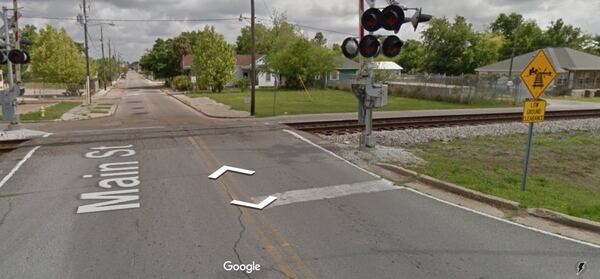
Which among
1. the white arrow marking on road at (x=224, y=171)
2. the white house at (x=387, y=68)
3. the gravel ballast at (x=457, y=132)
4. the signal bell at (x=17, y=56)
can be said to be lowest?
the white arrow marking on road at (x=224, y=171)

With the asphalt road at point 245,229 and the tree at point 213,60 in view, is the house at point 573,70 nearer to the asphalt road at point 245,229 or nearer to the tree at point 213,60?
the tree at point 213,60

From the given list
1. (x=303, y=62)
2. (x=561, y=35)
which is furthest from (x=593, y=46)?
(x=303, y=62)

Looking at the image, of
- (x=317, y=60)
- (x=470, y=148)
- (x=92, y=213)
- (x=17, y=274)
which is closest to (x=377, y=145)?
(x=470, y=148)

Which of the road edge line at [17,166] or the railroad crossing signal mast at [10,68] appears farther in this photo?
the railroad crossing signal mast at [10,68]

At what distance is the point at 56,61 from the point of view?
36.8 metres

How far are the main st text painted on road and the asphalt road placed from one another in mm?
34

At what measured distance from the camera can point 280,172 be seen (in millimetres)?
8859

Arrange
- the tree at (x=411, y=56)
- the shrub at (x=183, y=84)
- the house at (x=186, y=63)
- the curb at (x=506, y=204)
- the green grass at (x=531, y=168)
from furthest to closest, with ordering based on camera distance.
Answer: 1. the tree at (x=411, y=56)
2. the house at (x=186, y=63)
3. the shrub at (x=183, y=84)
4. the green grass at (x=531, y=168)
5. the curb at (x=506, y=204)

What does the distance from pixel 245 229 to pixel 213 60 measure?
40.7 metres

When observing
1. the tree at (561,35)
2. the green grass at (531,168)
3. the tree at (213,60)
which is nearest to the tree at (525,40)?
the tree at (561,35)

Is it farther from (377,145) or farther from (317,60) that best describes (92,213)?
(317,60)

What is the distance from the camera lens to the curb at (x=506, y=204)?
5.92m

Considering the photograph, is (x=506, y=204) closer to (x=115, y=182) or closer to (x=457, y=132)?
(x=115, y=182)

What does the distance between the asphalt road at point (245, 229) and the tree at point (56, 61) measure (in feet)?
105
